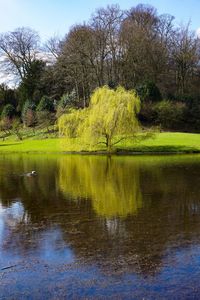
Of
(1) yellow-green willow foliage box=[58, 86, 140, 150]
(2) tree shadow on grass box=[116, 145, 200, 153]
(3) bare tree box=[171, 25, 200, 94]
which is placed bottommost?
(2) tree shadow on grass box=[116, 145, 200, 153]

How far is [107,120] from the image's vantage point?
145ft

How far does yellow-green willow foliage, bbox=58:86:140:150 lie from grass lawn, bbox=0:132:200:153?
5.32ft

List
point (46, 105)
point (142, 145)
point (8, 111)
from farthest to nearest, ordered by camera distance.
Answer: point (8, 111)
point (46, 105)
point (142, 145)

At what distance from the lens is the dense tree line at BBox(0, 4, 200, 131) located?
219ft

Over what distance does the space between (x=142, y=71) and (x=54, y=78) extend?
16281 millimetres

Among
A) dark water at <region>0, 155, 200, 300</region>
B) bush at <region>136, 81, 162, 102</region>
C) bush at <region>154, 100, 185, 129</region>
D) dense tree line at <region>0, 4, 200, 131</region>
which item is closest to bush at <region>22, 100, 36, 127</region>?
dense tree line at <region>0, 4, 200, 131</region>

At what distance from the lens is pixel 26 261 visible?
1216 cm

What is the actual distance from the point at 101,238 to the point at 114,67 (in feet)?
195

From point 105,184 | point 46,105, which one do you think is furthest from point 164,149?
point 46,105

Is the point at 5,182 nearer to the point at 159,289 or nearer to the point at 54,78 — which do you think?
the point at 159,289

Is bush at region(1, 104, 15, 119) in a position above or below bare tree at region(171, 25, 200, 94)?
below

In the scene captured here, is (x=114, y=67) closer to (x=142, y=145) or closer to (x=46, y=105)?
(x=46, y=105)

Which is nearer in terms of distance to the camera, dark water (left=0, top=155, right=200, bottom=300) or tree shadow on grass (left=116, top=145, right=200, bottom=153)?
dark water (left=0, top=155, right=200, bottom=300)

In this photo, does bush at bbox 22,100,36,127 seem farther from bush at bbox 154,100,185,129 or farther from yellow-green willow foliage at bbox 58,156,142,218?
yellow-green willow foliage at bbox 58,156,142,218
